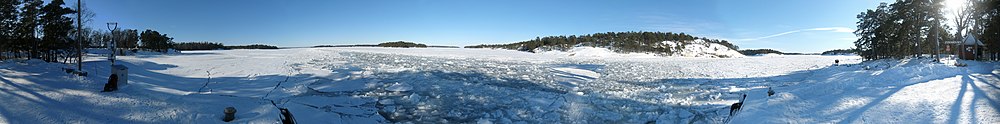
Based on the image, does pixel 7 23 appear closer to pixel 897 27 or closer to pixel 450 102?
pixel 450 102

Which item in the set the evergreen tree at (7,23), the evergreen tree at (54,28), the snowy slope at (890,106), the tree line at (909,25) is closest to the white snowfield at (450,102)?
the snowy slope at (890,106)

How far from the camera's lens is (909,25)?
24.8 m

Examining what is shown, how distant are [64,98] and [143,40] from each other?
40.1 meters

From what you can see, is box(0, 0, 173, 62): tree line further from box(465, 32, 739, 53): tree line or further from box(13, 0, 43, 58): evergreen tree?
box(465, 32, 739, 53): tree line

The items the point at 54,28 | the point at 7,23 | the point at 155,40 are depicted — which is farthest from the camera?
the point at 155,40

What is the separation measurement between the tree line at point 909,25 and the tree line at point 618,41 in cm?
1514

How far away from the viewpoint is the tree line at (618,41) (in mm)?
40469

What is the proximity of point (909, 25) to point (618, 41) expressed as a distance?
2083cm

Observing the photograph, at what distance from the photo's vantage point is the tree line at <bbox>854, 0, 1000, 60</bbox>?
2119 cm

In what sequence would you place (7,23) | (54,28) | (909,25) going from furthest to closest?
(909,25), (54,28), (7,23)

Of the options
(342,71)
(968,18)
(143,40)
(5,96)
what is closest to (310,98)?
(5,96)

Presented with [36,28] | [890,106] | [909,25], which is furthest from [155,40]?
[909,25]

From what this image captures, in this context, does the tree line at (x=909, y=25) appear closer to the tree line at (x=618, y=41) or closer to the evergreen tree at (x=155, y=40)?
the tree line at (x=618, y=41)

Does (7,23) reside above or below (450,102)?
above
